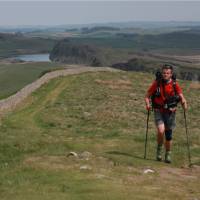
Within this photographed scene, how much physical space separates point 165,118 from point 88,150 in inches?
147

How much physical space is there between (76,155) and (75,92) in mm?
22948

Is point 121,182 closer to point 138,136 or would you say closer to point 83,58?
point 138,136

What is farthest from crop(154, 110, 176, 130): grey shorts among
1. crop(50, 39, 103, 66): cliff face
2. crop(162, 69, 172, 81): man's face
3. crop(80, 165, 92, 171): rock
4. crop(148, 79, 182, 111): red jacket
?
crop(50, 39, 103, 66): cliff face

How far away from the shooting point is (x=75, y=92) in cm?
3791

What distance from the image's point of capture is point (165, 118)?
49.8 feet

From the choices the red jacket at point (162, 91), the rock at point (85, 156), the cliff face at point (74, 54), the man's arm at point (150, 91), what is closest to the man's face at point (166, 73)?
the red jacket at point (162, 91)

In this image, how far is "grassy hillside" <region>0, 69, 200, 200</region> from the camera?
36.0 feet

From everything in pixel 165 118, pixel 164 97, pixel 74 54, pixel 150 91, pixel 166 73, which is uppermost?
pixel 166 73

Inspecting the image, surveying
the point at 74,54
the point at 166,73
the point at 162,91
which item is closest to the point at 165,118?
the point at 162,91

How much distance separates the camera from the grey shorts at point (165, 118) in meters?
15.1

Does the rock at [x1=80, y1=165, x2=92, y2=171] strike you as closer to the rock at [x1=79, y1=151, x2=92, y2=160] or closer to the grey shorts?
the rock at [x1=79, y1=151, x2=92, y2=160]

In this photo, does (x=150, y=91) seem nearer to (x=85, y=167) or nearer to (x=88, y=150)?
(x=85, y=167)

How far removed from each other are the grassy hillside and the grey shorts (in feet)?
3.81

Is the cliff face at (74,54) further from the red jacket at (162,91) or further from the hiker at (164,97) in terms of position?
the red jacket at (162,91)
